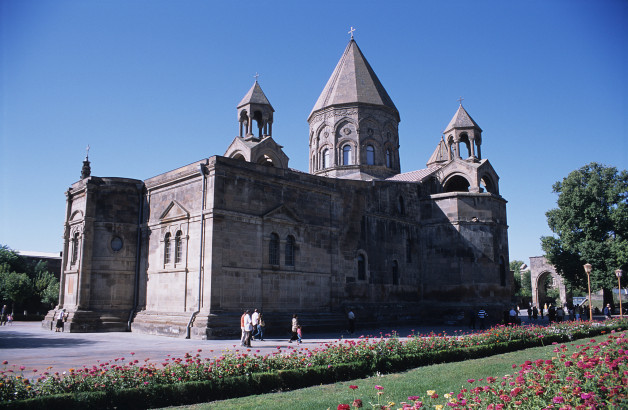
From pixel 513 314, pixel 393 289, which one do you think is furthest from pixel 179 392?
pixel 513 314

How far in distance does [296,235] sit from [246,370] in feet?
42.0

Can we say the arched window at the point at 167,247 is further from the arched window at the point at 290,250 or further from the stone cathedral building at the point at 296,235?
the arched window at the point at 290,250

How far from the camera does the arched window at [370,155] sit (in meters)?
32.2

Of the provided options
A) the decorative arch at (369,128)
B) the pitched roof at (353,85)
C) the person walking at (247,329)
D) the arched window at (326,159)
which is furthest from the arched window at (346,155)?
the person walking at (247,329)

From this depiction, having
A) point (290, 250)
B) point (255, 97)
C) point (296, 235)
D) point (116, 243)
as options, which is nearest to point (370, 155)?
point (255, 97)

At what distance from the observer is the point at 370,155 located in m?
32.4

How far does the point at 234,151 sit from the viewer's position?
2583 cm

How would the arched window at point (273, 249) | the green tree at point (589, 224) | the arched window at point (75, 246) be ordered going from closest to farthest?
the arched window at point (273, 249)
the arched window at point (75, 246)
the green tree at point (589, 224)

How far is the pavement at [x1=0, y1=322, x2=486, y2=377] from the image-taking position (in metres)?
12.3

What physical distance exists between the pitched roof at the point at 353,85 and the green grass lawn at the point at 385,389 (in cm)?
2301

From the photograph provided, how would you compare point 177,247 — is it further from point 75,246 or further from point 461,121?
point 461,121

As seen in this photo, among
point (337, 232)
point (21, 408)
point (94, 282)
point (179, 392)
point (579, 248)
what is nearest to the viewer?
point (21, 408)

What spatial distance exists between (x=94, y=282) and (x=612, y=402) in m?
22.0

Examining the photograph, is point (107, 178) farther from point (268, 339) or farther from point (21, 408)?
point (21, 408)
